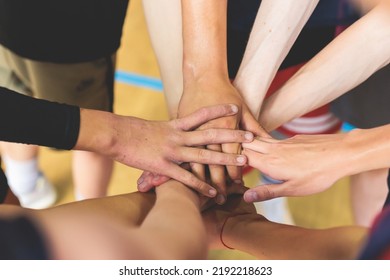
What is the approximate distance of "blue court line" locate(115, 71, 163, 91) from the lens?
4.51 ft

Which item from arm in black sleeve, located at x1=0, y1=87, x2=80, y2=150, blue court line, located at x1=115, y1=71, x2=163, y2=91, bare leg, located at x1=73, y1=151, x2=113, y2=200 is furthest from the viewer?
blue court line, located at x1=115, y1=71, x2=163, y2=91

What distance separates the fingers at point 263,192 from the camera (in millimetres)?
639

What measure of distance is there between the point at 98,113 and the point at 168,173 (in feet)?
0.36

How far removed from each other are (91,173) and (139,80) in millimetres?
457

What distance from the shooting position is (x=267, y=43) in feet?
2.27

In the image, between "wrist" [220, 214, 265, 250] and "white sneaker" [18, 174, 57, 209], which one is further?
"white sneaker" [18, 174, 57, 209]

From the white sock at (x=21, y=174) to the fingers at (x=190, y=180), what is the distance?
1.70 feet

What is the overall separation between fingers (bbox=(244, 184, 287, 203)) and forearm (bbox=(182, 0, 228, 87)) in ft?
0.50

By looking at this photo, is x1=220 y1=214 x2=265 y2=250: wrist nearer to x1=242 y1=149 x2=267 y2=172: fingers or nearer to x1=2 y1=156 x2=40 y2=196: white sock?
x1=242 y1=149 x2=267 y2=172: fingers

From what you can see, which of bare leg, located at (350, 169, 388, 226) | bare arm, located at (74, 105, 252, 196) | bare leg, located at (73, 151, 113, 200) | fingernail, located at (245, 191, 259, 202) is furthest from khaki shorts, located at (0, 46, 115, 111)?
bare leg, located at (350, 169, 388, 226)

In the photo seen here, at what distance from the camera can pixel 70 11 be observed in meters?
0.76

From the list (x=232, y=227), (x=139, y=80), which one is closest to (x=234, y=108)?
(x=232, y=227)

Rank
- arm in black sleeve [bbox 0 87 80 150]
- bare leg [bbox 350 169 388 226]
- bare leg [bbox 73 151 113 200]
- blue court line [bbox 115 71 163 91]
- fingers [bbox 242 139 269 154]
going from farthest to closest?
blue court line [bbox 115 71 163 91] < bare leg [bbox 73 151 113 200] < bare leg [bbox 350 169 388 226] < fingers [bbox 242 139 269 154] < arm in black sleeve [bbox 0 87 80 150]
